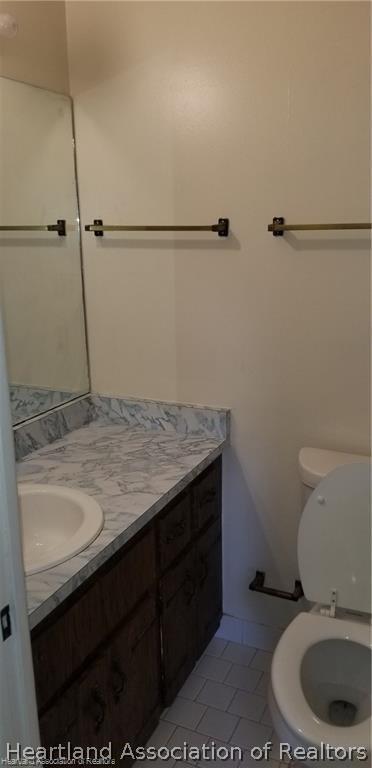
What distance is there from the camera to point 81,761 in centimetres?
140

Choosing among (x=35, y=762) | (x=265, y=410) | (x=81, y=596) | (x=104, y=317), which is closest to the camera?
(x=35, y=762)

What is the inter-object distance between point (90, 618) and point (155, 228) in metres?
1.25

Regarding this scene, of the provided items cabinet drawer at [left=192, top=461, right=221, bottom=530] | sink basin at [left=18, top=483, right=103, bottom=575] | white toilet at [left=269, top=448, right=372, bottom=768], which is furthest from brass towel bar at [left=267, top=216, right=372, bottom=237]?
sink basin at [left=18, top=483, right=103, bottom=575]

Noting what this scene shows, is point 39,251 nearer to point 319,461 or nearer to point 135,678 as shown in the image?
point 319,461

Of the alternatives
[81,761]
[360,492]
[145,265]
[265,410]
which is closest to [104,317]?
[145,265]

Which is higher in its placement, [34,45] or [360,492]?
[34,45]

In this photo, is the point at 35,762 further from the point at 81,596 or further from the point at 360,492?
the point at 360,492

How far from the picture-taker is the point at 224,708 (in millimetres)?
1944

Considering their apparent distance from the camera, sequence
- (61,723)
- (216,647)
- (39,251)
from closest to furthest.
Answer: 1. (61,723)
2. (39,251)
3. (216,647)

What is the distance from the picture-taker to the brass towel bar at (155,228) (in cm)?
190

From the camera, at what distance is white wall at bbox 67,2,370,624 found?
1.73 meters

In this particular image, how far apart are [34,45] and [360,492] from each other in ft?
5.61

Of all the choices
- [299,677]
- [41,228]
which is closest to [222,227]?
[41,228]

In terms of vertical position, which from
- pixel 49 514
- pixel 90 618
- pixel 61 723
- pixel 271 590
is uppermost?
pixel 49 514
